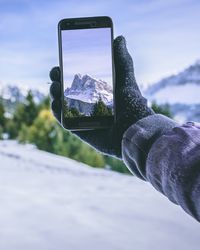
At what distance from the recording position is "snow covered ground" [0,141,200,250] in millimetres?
1788

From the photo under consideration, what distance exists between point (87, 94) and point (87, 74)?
3 cm

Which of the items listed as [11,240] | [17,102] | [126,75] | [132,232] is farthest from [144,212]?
[126,75]

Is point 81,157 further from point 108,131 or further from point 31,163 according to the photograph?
point 108,131

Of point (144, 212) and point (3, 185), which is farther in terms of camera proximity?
point (3, 185)

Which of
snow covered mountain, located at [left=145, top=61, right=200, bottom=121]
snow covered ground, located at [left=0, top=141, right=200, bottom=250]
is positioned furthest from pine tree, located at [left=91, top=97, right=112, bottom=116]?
snow covered ground, located at [left=0, top=141, right=200, bottom=250]

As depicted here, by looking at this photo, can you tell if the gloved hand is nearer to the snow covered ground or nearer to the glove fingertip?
the glove fingertip

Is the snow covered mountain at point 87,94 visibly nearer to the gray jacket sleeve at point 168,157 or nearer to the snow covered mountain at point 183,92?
the gray jacket sleeve at point 168,157

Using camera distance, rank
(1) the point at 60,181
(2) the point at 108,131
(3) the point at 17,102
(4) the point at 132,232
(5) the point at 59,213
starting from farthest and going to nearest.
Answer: (1) the point at 60,181
(5) the point at 59,213
(4) the point at 132,232
(3) the point at 17,102
(2) the point at 108,131

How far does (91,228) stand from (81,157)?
0.31 meters

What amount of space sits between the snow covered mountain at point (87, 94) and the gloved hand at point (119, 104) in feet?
0.04

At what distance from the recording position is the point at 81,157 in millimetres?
1751

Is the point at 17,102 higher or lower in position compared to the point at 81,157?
higher

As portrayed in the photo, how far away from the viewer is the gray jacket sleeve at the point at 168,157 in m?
0.30

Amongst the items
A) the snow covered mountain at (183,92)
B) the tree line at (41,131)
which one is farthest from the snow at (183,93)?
the tree line at (41,131)
